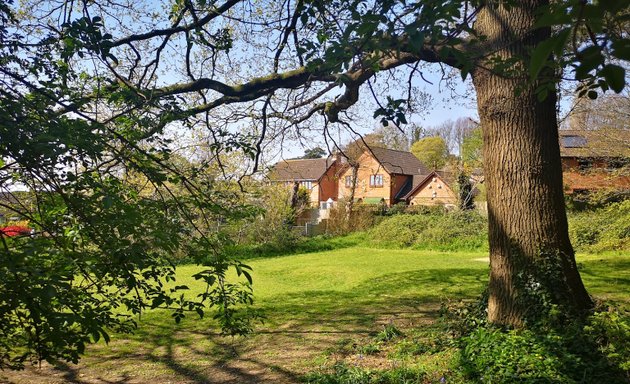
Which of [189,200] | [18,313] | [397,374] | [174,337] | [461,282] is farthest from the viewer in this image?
[461,282]

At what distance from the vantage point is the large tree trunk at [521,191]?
4840 millimetres

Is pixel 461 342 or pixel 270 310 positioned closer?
pixel 461 342

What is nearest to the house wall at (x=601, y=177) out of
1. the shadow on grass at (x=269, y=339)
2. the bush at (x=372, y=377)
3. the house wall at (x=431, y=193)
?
the shadow on grass at (x=269, y=339)

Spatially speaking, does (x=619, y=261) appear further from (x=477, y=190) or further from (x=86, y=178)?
(x=477, y=190)

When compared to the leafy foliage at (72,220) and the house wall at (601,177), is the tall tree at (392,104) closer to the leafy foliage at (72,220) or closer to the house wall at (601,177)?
the leafy foliage at (72,220)

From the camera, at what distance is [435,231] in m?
18.8

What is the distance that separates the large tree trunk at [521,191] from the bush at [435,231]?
13.0 meters

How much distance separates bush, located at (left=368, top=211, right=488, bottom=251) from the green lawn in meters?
5.06

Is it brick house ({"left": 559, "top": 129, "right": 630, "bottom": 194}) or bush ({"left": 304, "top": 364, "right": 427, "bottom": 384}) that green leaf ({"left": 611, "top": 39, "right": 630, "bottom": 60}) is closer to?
bush ({"left": 304, "top": 364, "right": 427, "bottom": 384})

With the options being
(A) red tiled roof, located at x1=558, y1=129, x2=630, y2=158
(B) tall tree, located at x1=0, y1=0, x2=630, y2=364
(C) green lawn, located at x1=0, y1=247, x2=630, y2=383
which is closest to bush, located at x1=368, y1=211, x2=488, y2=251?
(A) red tiled roof, located at x1=558, y1=129, x2=630, y2=158

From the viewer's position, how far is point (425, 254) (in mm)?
A: 17062

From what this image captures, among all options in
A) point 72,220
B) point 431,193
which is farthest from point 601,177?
point 431,193

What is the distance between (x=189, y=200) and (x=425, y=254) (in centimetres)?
1420

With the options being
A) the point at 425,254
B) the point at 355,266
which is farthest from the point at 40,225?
the point at 425,254
